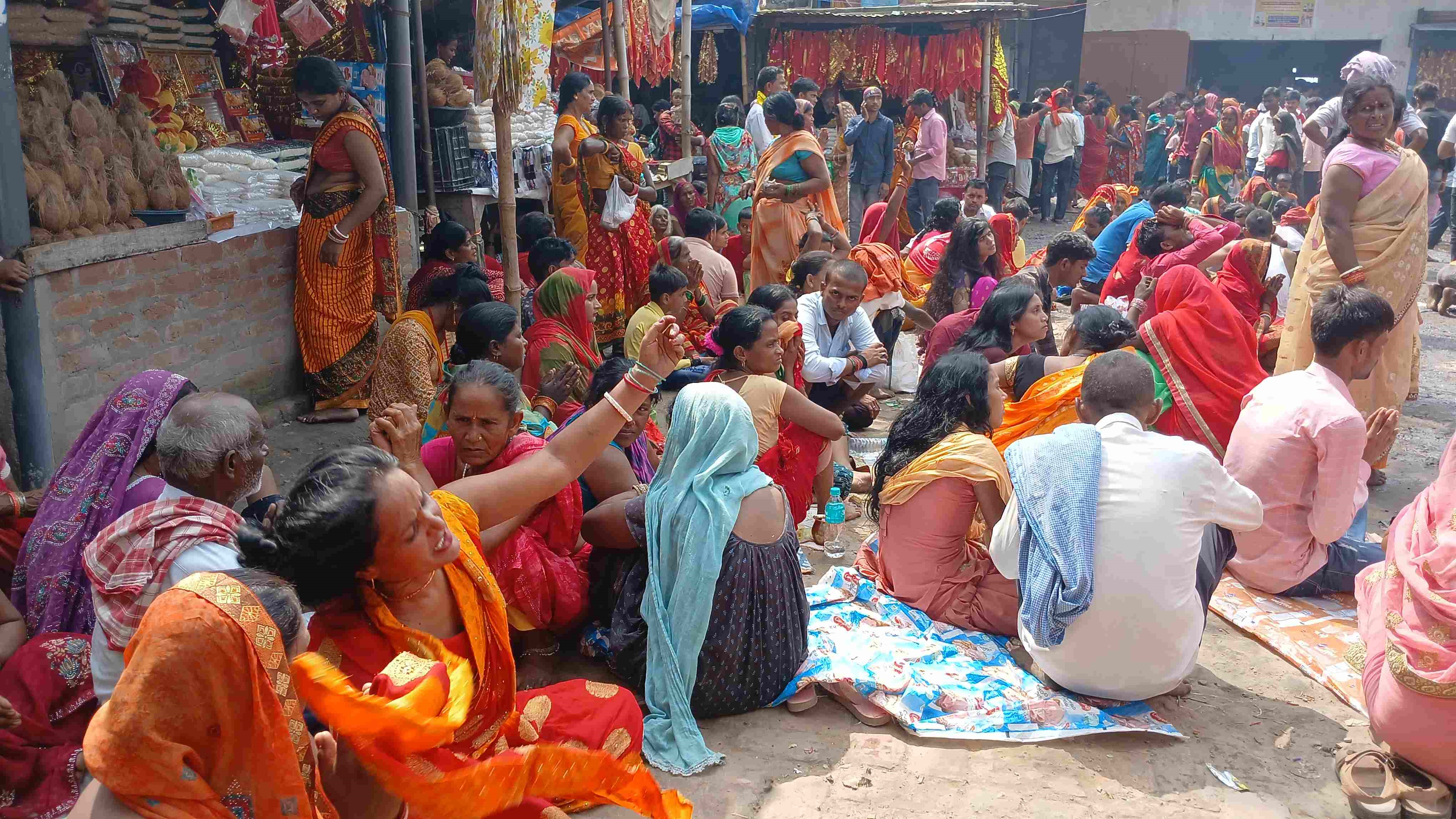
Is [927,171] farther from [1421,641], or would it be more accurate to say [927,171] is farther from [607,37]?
[1421,641]

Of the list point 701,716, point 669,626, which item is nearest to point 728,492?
point 669,626

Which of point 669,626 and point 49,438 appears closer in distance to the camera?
point 669,626

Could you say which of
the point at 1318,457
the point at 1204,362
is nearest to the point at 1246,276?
the point at 1204,362

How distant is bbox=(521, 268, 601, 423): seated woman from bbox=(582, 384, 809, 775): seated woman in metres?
1.56

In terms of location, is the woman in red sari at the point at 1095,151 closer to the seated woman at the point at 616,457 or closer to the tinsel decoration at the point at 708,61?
the tinsel decoration at the point at 708,61

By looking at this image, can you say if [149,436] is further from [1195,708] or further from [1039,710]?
[1195,708]

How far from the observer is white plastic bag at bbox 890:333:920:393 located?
7059 mm

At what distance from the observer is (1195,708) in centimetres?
344

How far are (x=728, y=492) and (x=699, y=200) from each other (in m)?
7.61

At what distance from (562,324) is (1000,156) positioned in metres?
11.4

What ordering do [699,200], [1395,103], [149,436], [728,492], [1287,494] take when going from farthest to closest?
[699,200] → [1395,103] → [1287,494] → [728,492] → [149,436]

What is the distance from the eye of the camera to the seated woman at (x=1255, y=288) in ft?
19.2

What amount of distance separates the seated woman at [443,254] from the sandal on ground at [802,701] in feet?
10.1

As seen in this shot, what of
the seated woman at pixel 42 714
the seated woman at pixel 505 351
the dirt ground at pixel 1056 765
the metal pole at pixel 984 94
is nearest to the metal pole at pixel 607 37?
the seated woman at pixel 505 351
